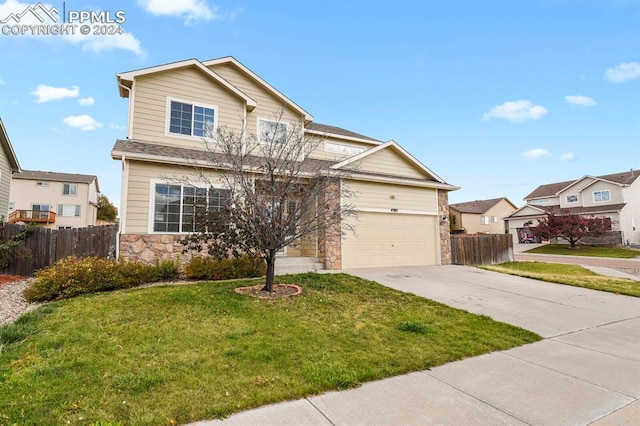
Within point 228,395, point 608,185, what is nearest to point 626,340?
point 228,395

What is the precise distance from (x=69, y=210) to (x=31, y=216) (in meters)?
3.17

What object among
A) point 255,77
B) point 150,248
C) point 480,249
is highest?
point 255,77

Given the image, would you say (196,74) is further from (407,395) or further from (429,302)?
(407,395)

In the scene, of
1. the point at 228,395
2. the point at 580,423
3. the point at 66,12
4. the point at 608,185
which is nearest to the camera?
the point at 580,423

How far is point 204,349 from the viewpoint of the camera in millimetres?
4320

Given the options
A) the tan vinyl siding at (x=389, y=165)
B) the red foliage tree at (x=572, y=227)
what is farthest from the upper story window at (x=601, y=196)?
the tan vinyl siding at (x=389, y=165)

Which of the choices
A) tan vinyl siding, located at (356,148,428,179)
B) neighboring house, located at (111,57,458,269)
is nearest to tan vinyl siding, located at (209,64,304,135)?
neighboring house, located at (111,57,458,269)

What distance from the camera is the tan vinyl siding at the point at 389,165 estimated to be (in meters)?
13.4

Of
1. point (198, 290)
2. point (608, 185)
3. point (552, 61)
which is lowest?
point (198, 290)

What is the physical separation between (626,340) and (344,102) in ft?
50.7

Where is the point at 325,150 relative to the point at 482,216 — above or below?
above

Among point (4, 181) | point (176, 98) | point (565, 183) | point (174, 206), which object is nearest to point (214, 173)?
point (174, 206)

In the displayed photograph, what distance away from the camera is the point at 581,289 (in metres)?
9.59

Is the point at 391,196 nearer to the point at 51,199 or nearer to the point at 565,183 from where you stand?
the point at 51,199
